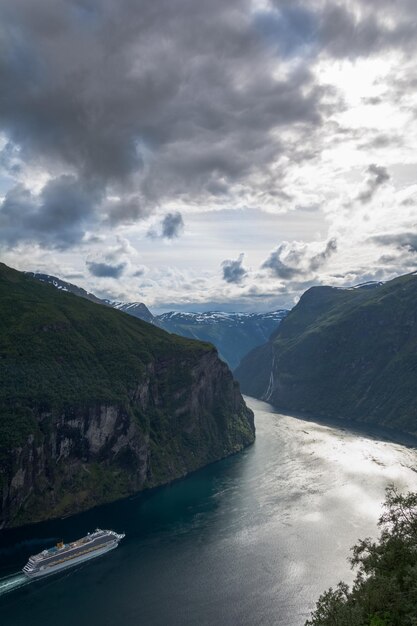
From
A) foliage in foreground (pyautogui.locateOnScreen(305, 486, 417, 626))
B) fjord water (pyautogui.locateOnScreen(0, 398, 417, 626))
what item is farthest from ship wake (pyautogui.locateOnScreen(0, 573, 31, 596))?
foliage in foreground (pyautogui.locateOnScreen(305, 486, 417, 626))

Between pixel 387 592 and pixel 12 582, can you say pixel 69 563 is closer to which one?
pixel 12 582

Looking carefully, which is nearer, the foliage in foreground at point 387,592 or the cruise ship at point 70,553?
the foliage in foreground at point 387,592

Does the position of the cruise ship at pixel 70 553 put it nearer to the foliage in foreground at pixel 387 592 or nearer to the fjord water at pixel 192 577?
the fjord water at pixel 192 577

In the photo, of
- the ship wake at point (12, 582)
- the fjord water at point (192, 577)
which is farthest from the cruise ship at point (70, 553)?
the fjord water at point (192, 577)

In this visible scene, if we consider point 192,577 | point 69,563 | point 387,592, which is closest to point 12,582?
point 69,563

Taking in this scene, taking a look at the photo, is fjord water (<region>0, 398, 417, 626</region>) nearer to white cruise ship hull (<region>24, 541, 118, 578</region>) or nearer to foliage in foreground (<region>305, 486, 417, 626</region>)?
white cruise ship hull (<region>24, 541, 118, 578</region>)

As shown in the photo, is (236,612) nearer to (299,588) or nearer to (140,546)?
(299,588)

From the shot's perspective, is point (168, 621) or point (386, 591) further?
point (168, 621)

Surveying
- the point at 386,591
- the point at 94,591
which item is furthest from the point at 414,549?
the point at 94,591
